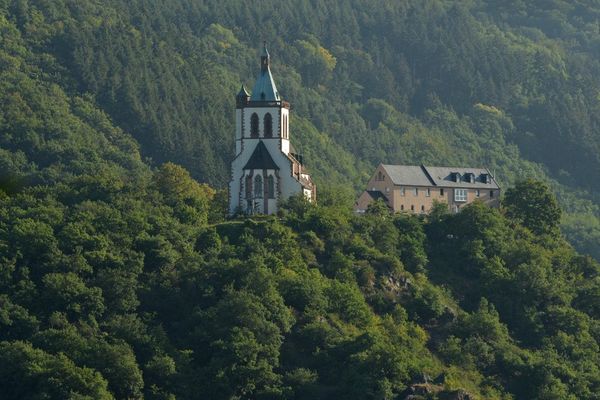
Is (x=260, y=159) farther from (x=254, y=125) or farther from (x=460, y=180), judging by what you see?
(x=460, y=180)

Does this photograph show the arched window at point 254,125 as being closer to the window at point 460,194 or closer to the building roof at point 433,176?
the building roof at point 433,176

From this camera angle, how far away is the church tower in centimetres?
14400

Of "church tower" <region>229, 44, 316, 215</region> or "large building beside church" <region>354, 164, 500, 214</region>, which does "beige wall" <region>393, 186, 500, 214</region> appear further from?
"church tower" <region>229, 44, 316, 215</region>

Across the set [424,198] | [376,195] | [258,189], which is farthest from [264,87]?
[424,198]

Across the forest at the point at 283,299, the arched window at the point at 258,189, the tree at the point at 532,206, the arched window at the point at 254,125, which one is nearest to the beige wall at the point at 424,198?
the forest at the point at 283,299

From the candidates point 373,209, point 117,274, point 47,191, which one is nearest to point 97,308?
point 117,274

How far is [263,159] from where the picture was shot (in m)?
145

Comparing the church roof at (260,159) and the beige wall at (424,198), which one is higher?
the church roof at (260,159)

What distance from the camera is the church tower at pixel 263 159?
144m

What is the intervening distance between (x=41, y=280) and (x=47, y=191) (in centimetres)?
1598

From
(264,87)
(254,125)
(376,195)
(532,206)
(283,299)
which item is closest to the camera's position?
(283,299)

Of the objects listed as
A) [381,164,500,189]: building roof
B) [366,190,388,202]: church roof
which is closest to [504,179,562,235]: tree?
[381,164,500,189]: building roof

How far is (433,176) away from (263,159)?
17.3m

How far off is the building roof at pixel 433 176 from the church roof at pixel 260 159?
12.6m
